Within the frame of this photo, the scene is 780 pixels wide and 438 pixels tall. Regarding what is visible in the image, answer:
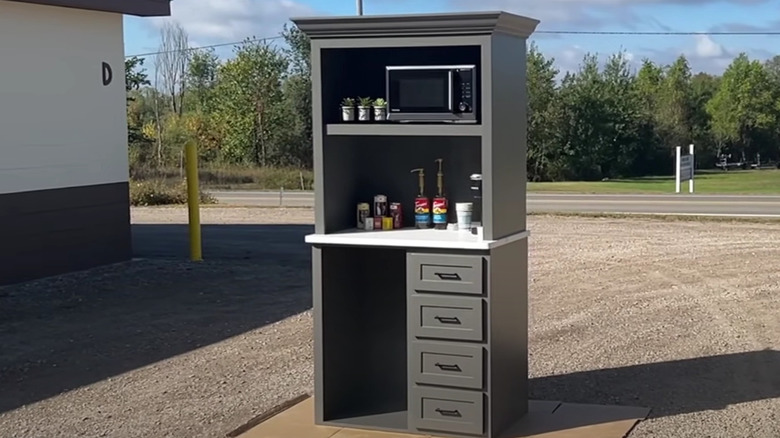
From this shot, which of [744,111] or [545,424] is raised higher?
[744,111]

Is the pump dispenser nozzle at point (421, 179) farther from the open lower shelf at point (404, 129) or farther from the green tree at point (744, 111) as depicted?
the green tree at point (744, 111)

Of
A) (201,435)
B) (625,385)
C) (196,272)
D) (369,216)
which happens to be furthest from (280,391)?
(196,272)

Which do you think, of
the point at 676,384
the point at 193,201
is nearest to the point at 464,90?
the point at 676,384

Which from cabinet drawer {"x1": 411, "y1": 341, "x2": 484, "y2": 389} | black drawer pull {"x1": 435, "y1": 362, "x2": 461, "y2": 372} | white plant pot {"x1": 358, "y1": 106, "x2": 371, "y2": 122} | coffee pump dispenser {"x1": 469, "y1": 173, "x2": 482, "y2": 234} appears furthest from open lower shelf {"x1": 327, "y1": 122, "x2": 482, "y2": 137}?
black drawer pull {"x1": 435, "y1": 362, "x2": 461, "y2": 372}

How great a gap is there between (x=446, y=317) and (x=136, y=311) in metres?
5.78

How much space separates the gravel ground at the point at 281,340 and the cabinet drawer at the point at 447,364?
3.70 feet

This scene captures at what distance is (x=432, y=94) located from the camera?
6504 millimetres

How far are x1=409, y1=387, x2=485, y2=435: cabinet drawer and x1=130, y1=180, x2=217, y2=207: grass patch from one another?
22.8 metres

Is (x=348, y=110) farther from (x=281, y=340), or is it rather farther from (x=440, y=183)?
(x=281, y=340)

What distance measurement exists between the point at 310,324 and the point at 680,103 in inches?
1933

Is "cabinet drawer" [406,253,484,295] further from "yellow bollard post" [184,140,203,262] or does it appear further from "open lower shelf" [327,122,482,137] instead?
"yellow bollard post" [184,140,203,262]

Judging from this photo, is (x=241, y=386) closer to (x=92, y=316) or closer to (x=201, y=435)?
(x=201, y=435)

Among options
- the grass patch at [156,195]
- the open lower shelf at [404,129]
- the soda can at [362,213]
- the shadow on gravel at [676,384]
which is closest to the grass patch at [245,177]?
the grass patch at [156,195]

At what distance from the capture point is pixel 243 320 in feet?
34.9
